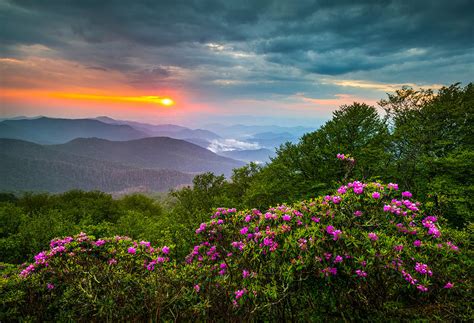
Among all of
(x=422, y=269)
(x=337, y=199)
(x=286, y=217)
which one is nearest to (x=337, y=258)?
(x=286, y=217)

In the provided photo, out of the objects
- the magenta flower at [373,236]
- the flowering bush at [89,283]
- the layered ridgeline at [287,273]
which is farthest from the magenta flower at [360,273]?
the flowering bush at [89,283]

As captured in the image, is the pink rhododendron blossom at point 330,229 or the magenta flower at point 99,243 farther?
the magenta flower at point 99,243

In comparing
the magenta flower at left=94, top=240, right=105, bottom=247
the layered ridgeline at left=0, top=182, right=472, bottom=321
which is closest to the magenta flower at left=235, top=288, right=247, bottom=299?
the layered ridgeline at left=0, top=182, right=472, bottom=321

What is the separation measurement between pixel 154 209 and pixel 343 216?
69.9m

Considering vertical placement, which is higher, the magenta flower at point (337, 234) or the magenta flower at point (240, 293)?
the magenta flower at point (337, 234)

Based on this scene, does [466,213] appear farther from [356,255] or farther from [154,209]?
[154,209]

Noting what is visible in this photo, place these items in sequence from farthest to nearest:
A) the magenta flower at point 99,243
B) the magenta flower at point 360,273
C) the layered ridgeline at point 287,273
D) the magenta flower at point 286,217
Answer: the magenta flower at point 99,243
the magenta flower at point 286,217
the layered ridgeline at point 287,273
the magenta flower at point 360,273

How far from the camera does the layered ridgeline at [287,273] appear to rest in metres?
7.06

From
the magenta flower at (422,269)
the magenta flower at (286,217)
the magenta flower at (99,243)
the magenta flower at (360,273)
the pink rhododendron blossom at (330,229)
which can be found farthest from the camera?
the magenta flower at (99,243)

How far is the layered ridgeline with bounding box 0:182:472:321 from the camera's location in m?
7.06

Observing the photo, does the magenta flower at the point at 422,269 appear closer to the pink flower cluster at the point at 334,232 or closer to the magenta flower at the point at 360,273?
the magenta flower at the point at 360,273

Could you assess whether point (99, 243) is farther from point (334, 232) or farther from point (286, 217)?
point (334, 232)

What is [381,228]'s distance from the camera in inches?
305

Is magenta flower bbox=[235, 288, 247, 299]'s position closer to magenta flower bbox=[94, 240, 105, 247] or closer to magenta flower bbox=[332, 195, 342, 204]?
magenta flower bbox=[332, 195, 342, 204]
